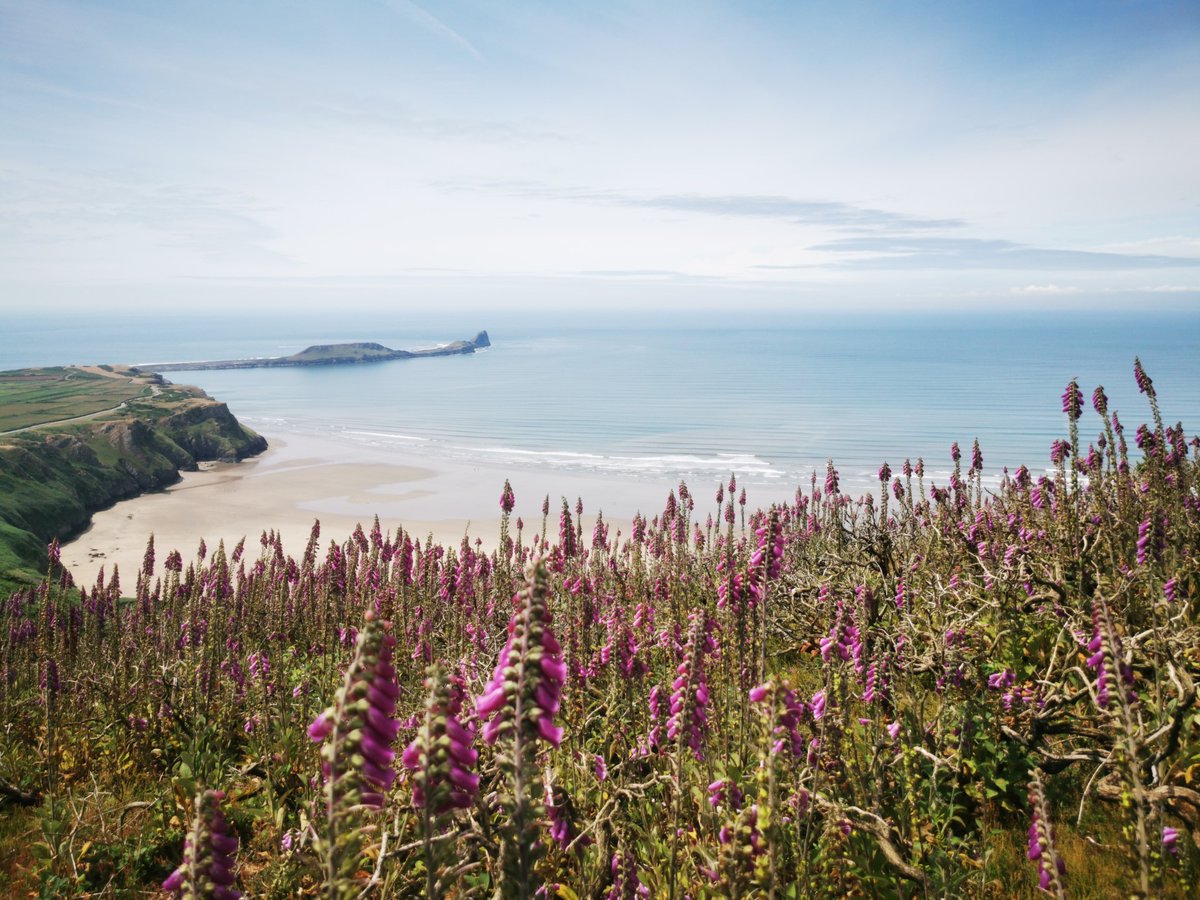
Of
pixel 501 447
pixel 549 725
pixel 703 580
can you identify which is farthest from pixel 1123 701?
pixel 501 447

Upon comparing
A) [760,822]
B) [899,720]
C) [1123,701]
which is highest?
[1123,701]

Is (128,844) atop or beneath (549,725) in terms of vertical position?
beneath

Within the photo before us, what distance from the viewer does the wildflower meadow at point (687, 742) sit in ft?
7.19

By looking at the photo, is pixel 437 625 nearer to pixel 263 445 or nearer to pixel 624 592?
pixel 624 592

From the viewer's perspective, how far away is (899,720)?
16.3ft

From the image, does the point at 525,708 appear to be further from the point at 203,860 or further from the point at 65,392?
the point at 65,392

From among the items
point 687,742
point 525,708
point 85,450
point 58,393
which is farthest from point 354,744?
point 58,393

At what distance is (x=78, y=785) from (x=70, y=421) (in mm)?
71565

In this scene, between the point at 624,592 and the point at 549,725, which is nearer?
the point at 549,725

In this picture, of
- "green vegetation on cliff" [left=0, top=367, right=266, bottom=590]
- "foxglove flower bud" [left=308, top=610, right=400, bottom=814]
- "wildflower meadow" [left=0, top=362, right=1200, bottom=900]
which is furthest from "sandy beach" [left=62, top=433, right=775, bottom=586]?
"foxglove flower bud" [left=308, top=610, right=400, bottom=814]

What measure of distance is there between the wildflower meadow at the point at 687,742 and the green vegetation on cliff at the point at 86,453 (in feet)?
68.9

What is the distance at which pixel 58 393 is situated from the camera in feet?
290

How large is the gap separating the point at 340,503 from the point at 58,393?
236 ft

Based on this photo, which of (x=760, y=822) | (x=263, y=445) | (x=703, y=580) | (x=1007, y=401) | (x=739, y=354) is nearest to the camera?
(x=760, y=822)
